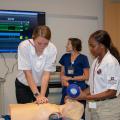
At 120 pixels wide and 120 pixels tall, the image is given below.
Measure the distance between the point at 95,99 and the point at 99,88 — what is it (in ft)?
0.33

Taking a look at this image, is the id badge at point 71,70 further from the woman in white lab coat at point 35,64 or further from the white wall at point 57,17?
the woman in white lab coat at point 35,64

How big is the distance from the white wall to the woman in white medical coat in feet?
7.48

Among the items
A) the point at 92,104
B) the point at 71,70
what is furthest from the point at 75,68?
the point at 92,104

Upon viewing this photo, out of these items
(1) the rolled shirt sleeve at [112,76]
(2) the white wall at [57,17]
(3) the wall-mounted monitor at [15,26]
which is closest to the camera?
(1) the rolled shirt sleeve at [112,76]

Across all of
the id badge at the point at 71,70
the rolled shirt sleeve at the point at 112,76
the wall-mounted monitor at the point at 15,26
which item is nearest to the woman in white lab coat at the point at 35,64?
the rolled shirt sleeve at the point at 112,76

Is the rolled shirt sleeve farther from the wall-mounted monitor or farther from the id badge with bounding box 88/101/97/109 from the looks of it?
the wall-mounted monitor

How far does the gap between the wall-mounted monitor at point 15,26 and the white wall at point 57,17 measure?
0.11 metres

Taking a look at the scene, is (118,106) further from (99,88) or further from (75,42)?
(75,42)

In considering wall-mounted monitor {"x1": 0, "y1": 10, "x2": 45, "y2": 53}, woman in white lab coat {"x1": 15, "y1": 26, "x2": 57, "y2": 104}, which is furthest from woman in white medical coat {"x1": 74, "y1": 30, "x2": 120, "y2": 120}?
wall-mounted monitor {"x1": 0, "y1": 10, "x2": 45, "y2": 53}

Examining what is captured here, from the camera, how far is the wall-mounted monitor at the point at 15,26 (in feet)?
13.7

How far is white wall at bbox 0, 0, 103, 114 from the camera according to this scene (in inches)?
169

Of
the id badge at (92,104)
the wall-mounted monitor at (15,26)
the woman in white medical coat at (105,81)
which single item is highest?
the wall-mounted monitor at (15,26)

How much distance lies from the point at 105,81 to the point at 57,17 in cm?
257

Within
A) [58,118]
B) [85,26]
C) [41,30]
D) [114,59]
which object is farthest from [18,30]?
[58,118]
